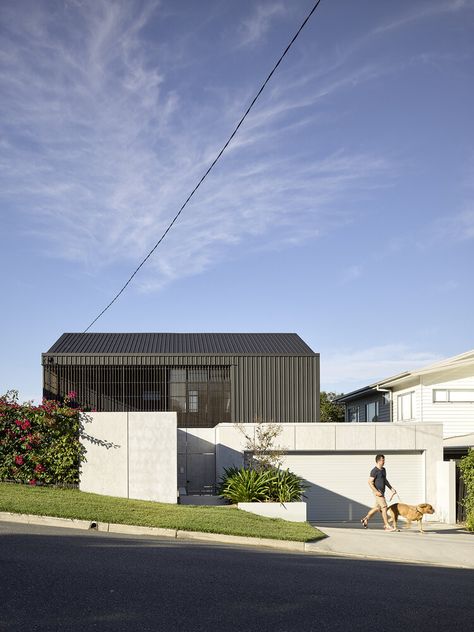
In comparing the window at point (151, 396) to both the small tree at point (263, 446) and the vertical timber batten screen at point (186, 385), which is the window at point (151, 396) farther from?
the small tree at point (263, 446)

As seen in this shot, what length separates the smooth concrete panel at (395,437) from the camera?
2356 cm

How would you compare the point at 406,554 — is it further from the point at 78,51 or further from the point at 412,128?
the point at 78,51

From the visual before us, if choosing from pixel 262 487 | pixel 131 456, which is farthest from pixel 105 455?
pixel 262 487

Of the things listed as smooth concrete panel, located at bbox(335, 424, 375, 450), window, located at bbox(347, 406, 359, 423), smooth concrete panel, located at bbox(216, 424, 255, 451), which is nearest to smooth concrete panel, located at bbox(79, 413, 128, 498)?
smooth concrete panel, located at bbox(216, 424, 255, 451)

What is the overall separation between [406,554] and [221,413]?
16.3 meters

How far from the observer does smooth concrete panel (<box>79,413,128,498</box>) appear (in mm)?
18594

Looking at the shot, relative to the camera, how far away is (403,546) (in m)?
14.9

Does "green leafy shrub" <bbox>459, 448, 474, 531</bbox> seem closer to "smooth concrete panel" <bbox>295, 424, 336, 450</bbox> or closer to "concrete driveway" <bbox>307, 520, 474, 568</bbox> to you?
"concrete driveway" <bbox>307, 520, 474, 568</bbox>

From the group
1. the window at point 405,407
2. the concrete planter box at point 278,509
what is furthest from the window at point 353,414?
the concrete planter box at point 278,509

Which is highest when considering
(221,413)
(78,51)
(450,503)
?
(78,51)

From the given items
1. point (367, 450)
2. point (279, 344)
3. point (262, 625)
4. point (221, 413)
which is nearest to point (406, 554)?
point (262, 625)

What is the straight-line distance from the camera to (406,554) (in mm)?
14070

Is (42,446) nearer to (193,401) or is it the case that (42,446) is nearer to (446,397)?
(193,401)

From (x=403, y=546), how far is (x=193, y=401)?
15.9 metres
